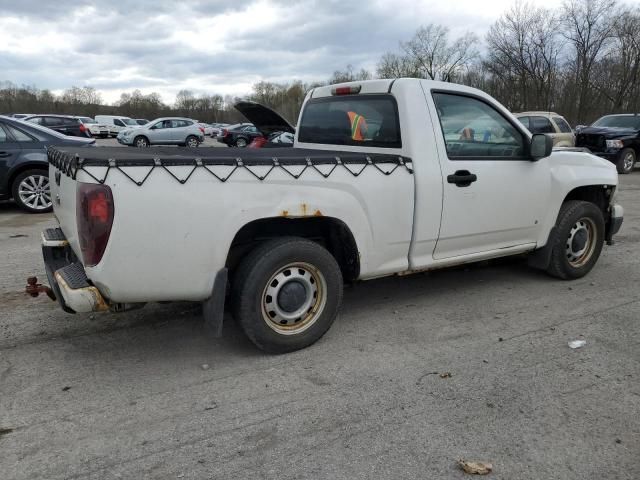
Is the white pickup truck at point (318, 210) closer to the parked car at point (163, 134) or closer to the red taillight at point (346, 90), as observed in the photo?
the red taillight at point (346, 90)

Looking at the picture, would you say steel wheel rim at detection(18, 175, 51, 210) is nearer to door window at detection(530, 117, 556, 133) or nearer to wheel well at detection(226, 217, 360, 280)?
wheel well at detection(226, 217, 360, 280)

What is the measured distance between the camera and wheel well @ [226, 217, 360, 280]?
347 cm

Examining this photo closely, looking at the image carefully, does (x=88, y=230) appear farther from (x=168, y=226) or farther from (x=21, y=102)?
(x=21, y=102)

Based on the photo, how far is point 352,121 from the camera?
14.5 ft

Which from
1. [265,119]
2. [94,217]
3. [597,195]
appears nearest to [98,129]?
[265,119]

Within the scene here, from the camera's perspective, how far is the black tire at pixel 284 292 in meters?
3.29

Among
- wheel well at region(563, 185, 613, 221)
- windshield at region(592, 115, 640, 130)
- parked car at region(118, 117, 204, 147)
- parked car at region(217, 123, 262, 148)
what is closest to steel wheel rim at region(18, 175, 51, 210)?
wheel well at region(563, 185, 613, 221)

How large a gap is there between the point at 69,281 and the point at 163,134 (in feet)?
91.9

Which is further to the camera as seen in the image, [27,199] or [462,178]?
[27,199]

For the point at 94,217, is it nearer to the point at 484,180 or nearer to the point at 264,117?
the point at 484,180

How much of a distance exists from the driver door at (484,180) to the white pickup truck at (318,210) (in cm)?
1

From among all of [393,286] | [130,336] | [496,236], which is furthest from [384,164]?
[130,336]

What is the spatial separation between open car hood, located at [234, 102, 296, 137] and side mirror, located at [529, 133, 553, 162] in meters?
3.20

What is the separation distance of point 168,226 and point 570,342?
9.61ft
